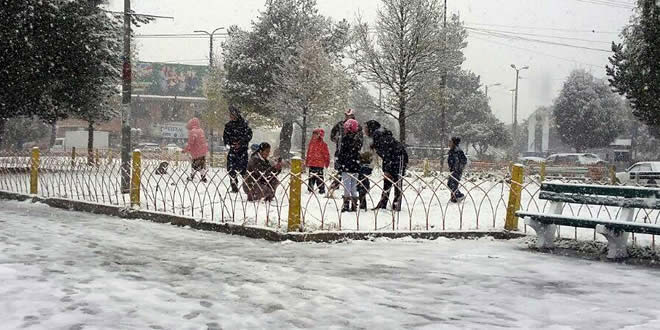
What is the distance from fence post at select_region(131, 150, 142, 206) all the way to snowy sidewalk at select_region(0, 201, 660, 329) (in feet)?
7.42

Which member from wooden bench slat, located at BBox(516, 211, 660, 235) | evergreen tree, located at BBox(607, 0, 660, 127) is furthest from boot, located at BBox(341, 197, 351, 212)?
evergreen tree, located at BBox(607, 0, 660, 127)

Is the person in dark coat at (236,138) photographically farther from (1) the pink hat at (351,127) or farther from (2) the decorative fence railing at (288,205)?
(1) the pink hat at (351,127)

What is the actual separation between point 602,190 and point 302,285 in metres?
4.09

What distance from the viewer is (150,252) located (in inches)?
271

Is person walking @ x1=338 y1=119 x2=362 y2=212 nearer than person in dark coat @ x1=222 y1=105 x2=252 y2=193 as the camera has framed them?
Yes

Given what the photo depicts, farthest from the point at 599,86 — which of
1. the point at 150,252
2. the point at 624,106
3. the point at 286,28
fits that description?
the point at 150,252

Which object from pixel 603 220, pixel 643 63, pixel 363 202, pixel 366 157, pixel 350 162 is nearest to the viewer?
pixel 603 220

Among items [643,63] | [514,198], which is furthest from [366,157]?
[643,63]

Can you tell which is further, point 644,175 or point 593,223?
point 644,175

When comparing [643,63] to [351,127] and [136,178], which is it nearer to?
[351,127]

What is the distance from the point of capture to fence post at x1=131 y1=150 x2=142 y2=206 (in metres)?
10.1

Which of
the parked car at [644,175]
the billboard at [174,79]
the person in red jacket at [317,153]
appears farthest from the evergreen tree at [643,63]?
the billboard at [174,79]

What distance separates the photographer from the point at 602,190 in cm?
721

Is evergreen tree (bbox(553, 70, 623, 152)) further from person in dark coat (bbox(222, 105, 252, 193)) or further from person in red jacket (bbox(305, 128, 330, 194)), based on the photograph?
person in dark coat (bbox(222, 105, 252, 193))
